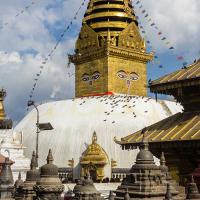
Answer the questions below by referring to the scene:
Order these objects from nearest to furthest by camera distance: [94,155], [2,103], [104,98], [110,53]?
[94,155], [2,103], [104,98], [110,53]

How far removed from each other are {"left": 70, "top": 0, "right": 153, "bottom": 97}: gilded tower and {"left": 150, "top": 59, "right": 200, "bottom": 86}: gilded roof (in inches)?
986

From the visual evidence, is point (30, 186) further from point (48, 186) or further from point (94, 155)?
point (94, 155)

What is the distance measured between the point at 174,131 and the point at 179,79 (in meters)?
1.74

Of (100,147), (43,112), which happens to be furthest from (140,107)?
(43,112)

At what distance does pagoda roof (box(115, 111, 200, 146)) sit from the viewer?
1340cm

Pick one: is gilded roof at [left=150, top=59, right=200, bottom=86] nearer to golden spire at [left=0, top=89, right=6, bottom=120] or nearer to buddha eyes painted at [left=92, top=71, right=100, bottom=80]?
golden spire at [left=0, top=89, right=6, bottom=120]

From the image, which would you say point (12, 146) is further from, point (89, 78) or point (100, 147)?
point (89, 78)

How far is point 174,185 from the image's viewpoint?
1341 centimetres

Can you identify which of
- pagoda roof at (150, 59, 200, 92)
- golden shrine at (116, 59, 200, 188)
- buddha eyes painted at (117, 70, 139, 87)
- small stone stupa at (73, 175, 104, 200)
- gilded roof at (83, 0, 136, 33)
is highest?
gilded roof at (83, 0, 136, 33)

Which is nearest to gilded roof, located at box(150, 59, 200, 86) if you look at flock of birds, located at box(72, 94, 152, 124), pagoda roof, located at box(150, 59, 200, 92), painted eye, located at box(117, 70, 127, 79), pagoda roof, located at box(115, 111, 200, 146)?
pagoda roof, located at box(150, 59, 200, 92)

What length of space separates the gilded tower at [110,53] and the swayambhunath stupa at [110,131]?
0.30ft

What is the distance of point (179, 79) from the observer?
14.7 meters

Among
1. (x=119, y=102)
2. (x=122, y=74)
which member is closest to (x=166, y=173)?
(x=119, y=102)

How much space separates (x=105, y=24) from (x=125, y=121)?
11.4 metres
